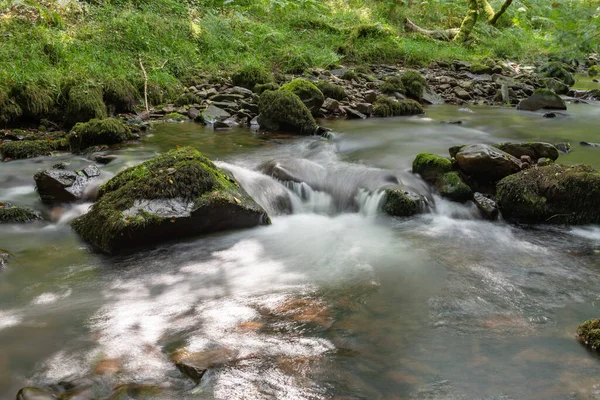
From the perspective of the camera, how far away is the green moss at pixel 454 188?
5.99 metres

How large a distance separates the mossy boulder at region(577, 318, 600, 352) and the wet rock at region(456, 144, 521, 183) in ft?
9.94

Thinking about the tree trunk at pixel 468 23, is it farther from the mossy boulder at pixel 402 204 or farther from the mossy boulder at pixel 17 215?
the mossy boulder at pixel 17 215

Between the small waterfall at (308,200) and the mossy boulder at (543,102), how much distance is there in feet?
27.7

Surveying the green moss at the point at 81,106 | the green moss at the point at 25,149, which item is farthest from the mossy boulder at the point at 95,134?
the green moss at the point at 81,106

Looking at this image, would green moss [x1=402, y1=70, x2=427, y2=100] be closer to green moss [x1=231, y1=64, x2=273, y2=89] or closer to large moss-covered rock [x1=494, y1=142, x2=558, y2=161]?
green moss [x1=231, y1=64, x2=273, y2=89]

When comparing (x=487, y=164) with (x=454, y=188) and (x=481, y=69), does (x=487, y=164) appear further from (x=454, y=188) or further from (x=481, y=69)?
(x=481, y=69)

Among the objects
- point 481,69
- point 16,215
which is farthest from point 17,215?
point 481,69

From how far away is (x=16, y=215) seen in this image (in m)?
5.14

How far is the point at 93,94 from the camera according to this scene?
8781mm

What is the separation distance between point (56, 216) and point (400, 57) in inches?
642

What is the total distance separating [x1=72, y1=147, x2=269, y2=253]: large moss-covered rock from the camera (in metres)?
4.57

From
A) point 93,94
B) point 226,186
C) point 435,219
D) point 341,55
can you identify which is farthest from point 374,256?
point 341,55

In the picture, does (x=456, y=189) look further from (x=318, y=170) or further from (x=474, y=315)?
(x=474, y=315)

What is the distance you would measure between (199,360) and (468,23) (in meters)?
23.0
